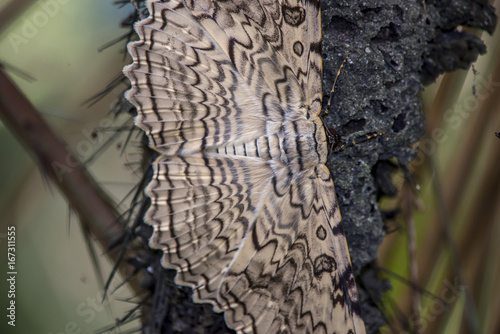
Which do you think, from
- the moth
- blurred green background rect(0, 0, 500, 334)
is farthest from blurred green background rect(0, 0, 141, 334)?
the moth

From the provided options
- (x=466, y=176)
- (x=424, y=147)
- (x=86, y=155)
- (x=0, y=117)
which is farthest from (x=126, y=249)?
(x=466, y=176)

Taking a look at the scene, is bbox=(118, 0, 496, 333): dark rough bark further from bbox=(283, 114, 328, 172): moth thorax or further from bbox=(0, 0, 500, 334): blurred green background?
bbox=(0, 0, 500, 334): blurred green background

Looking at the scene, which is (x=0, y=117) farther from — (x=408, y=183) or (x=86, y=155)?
(x=408, y=183)

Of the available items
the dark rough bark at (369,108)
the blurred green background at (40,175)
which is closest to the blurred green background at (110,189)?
the blurred green background at (40,175)

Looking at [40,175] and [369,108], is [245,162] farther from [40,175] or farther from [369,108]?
[40,175]

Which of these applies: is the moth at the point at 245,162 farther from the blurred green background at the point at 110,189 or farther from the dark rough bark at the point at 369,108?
the blurred green background at the point at 110,189
